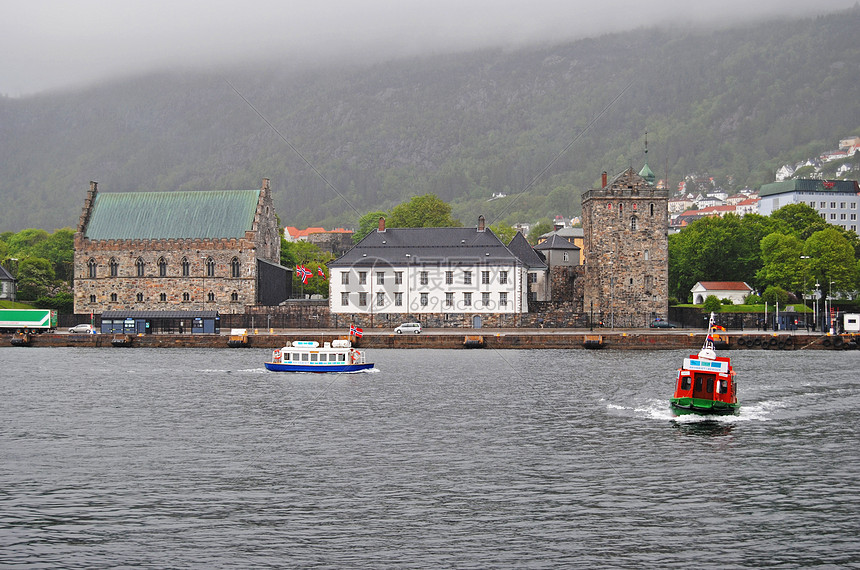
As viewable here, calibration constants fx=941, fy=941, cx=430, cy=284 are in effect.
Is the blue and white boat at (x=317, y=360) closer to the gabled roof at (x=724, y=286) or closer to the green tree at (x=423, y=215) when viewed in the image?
the gabled roof at (x=724, y=286)

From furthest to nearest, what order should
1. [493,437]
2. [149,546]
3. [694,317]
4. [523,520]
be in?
[694,317]
[493,437]
[523,520]
[149,546]

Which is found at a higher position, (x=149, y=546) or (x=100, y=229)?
(x=100, y=229)

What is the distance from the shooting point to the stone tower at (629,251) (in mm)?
109062

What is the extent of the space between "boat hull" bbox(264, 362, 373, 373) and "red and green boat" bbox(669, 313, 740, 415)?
27741mm

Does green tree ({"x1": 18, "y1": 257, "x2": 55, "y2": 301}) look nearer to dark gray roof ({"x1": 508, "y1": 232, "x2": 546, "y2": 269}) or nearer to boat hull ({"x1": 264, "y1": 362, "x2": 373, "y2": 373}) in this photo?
dark gray roof ({"x1": 508, "y1": 232, "x2": 546, "y2": 269})

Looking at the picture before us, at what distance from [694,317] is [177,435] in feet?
263

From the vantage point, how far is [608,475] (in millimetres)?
32938

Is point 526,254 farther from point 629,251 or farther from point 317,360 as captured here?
point 317,360

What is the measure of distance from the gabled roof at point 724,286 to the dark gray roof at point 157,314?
6163 cm

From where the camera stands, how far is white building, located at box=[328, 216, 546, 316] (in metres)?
106

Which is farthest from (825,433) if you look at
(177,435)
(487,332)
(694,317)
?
(694,317)

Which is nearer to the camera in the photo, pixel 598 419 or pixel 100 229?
pixel 598 419

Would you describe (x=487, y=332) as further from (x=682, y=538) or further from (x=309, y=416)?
(x=682, y=538)

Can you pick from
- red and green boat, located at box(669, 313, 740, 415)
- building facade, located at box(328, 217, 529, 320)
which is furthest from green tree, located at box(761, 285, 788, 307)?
red and green boat, located at box(669, 313, 740, 415)
